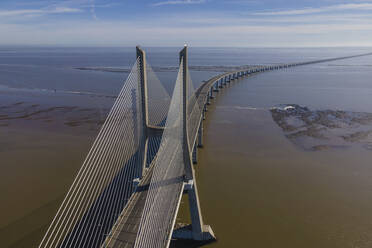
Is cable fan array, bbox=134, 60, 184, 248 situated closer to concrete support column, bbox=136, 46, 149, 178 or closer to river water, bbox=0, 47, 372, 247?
concrete support column, bbox=136, 46, 149, 178

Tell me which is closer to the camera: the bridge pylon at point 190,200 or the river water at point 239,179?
the bridge pylon at point 190,200

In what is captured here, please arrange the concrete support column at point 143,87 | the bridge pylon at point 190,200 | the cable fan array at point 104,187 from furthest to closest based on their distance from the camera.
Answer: the bridge pylon at point 190,200
the cable fan array at point 104,187
the concrete support column at point 143,87

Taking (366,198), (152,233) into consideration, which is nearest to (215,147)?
(366,198)

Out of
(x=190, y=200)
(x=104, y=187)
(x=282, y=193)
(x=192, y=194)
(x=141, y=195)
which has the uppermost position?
(x=141, y=195)

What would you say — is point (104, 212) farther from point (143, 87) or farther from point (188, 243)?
point (143, 87)

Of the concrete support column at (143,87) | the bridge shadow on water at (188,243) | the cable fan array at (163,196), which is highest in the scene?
the concrete support column at (143,87)

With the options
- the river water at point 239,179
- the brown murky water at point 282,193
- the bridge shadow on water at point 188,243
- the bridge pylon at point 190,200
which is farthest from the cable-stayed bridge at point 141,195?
the brown murky water at point 282,193

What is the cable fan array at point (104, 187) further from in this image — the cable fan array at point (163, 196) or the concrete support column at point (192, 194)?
the concrete support column at point (192, 194)

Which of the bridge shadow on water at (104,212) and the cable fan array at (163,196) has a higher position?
the cable fan array at (163,196)

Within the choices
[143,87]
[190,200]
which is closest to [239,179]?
[190,200]

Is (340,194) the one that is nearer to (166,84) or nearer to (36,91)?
(166,84)
